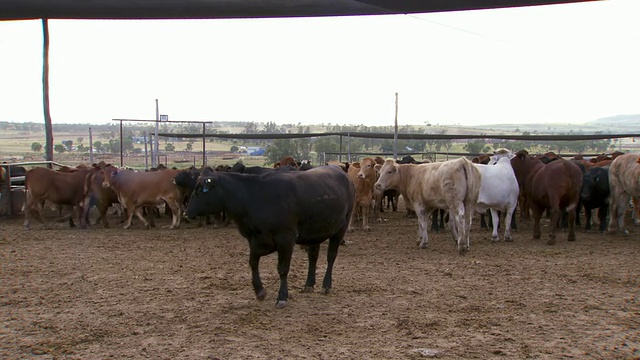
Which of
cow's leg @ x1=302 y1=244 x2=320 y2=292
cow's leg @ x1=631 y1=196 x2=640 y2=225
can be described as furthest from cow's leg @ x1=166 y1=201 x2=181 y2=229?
cow's leg @ x1=631 y1=196 x2=640 y2=225

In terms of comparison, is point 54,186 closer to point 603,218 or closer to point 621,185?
point 603,218

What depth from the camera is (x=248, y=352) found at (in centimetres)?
557

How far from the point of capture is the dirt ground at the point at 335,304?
5.71m

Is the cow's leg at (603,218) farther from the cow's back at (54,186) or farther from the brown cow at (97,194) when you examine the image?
the cow's back at (54,186)

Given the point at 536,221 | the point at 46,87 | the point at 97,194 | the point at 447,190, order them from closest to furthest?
the point at 447,190, the point at 536,221, the point at 97,194, the point at 46,87

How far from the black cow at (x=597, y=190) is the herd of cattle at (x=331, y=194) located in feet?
0.07

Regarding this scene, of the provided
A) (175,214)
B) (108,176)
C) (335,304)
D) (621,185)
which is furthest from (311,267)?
(621,185)

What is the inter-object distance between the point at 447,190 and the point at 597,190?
479cm

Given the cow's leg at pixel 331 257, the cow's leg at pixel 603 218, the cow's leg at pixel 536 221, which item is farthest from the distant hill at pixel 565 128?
the cow's leg at pixel 331 257

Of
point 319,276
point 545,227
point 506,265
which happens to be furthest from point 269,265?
point 545,227

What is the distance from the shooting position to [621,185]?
43.1 feet

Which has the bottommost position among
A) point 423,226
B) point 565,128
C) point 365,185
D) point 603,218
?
point 603,218

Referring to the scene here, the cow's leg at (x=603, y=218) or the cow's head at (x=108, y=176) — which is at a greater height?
the cow's head at (x=108, y=176)

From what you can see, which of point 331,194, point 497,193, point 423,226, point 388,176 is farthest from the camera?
point 388,176
